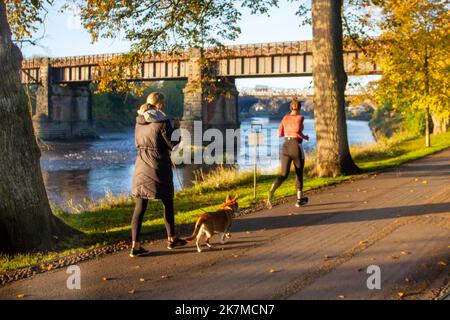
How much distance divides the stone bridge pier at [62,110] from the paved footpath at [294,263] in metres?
61.3

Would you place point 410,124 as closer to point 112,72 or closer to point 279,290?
point 112,72

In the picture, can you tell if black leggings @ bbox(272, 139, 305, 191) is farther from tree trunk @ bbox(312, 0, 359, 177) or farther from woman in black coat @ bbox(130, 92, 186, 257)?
tree trunk @ bbox(312, 0, 359, 177)

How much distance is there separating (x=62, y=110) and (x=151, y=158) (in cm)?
6712

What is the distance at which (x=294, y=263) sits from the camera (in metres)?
6.30

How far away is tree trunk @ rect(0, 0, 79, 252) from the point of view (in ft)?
23.4

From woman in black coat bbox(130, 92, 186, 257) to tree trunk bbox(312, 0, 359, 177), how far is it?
9.01 meters

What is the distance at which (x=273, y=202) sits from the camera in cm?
1099

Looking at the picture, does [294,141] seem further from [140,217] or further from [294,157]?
[140,217]

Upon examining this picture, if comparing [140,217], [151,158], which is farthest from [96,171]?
[151,158]

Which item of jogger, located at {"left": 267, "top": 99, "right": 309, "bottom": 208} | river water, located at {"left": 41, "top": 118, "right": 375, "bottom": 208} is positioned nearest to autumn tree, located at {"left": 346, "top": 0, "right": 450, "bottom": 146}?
river water, located at {"left": 41, "top": 118, "right": 375, "bottom": 208}

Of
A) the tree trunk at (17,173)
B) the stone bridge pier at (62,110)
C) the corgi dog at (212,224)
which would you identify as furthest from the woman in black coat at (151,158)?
the stone bridge pier at (62,110)

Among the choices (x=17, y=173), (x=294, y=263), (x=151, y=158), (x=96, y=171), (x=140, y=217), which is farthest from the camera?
(x=96, y=171)

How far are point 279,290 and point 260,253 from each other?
1.51 m
